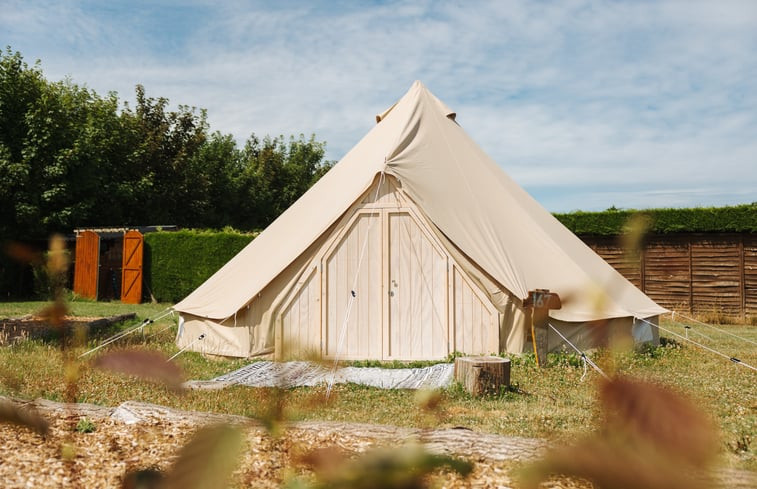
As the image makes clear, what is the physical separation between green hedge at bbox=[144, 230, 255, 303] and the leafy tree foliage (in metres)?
3.69

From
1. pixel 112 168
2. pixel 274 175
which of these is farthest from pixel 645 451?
pixel 274 175

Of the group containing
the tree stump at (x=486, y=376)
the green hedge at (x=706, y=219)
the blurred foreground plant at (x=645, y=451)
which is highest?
the green hedge at (x=706, y=219)

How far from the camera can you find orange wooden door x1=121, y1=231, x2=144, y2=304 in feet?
48.3

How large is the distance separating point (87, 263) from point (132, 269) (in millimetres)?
1398

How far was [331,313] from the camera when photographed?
6.95 m

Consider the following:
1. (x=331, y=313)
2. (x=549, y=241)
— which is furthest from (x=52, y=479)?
(x=549, y=241)

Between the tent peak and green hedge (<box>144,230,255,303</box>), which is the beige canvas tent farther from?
green hedge (<box>144,230,255,303</box>)

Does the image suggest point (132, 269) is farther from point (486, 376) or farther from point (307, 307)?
point (486, 376)

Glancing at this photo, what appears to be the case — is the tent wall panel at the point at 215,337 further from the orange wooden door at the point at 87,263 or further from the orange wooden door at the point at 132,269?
the orange wooden door at the point at 87,263

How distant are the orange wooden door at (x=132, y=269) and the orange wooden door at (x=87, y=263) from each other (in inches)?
30.7

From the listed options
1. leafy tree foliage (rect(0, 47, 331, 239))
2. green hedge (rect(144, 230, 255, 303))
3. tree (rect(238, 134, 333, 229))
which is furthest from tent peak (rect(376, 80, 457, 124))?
tree (rect(238, 134, 333, 229))

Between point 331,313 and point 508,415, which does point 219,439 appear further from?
point 331,313

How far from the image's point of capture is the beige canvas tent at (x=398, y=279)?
6691 mm

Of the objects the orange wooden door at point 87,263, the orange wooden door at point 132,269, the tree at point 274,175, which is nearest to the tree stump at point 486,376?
the orange wooden door at point 132,269
